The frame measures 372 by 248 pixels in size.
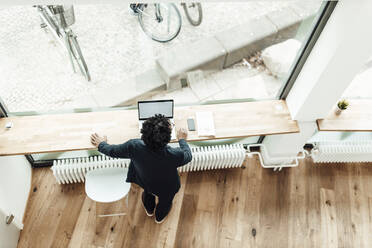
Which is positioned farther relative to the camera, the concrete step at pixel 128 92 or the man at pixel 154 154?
the concrete step at pixel 128 92

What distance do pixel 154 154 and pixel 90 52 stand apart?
3.50ft

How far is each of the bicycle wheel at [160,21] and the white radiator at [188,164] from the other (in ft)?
3.74

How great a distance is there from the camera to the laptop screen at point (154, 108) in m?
2.47

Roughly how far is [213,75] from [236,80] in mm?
230

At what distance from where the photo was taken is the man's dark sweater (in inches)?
78.5

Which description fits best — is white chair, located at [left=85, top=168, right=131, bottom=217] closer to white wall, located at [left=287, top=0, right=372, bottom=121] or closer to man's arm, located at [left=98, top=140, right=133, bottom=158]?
man's arm, located at [left=98, top=140, right=133, bottom=158]

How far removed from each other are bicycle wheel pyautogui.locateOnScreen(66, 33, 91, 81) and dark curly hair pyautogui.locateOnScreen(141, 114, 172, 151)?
3.21ft

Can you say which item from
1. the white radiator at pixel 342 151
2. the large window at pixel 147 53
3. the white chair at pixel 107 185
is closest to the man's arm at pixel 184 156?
the white chair at pixel 107 185

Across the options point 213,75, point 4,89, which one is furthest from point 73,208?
point 213,75

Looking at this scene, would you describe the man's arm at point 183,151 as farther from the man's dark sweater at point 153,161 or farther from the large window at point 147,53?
the large window at point 147,53

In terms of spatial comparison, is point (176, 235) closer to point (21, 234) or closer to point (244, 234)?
point (244, 234)

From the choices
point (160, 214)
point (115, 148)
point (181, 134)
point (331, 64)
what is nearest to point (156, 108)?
point (181, 134)

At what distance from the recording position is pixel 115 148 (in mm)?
2135

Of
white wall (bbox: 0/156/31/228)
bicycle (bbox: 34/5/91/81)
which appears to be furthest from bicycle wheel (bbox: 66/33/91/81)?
white wall (bbox: 0/156/31/228)
